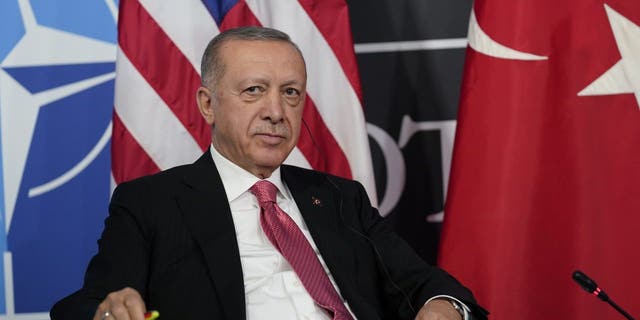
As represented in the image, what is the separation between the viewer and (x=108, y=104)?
2893mm

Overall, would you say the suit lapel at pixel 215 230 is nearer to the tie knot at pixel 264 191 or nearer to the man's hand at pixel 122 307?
the tie knot at pixel 264 191

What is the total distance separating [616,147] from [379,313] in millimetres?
858

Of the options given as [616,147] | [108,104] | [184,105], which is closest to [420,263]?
[616,147]

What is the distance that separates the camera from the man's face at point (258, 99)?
2.04m

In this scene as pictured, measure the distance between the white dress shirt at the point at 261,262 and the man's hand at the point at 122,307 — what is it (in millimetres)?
417

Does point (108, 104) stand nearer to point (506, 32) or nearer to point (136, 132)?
point (136, 132)

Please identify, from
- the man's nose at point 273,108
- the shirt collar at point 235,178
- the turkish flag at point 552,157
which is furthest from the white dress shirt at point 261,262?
the turkish flag at point 552,157

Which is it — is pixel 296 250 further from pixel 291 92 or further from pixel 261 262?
pixel 291 92

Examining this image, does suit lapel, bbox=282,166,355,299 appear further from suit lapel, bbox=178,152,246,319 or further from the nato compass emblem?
the nato compass emblem

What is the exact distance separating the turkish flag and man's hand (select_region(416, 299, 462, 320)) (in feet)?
1.83

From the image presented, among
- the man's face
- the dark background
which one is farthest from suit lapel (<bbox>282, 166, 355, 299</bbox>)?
the dark background

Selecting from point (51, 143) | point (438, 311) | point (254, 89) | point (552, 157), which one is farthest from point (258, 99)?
point (51, 143)

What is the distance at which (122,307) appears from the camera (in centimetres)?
149

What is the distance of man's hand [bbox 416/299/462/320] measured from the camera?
1.81 meters
